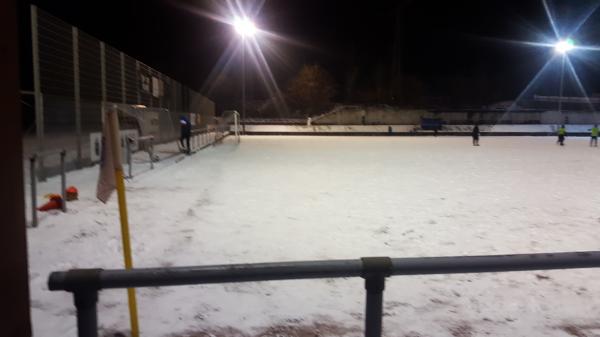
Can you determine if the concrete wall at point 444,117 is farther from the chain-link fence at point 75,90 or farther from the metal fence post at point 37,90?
the metal fence post at point 37,90

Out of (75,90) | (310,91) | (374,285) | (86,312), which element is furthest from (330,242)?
(310,91)

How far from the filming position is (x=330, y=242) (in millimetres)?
→ 6832

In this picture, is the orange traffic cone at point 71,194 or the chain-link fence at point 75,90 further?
the chain-link fence at point 75,90

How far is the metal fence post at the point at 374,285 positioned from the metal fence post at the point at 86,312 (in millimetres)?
1311

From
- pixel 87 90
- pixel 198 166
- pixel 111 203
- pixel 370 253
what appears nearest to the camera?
pixel 370 253

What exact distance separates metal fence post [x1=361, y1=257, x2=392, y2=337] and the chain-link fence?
11.5 metres

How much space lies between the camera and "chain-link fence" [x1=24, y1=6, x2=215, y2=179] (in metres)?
12.4

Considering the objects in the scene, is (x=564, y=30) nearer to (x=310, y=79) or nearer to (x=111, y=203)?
(x=310, y=79)

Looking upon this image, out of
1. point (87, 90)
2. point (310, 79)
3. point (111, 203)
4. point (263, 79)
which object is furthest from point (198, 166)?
point (263, 79)

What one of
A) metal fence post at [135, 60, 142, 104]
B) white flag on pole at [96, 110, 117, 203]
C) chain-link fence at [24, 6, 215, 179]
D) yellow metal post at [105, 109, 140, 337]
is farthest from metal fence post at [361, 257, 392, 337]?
metal fence post at [135, 60, 142, 104]

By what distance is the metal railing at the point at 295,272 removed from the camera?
2.28 m

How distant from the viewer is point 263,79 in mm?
74062

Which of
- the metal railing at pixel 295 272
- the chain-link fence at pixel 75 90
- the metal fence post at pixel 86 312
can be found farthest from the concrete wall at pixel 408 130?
the metal fence post at pixel 86 312

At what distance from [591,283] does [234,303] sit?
3781 mm
